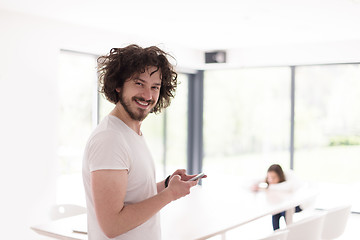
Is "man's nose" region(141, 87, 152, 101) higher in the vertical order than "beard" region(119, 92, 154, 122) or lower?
higher

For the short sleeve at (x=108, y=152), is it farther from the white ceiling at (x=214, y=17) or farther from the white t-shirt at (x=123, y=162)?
the white ceiling at (x=214, y=17)

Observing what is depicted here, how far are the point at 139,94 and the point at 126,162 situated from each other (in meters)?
0.24

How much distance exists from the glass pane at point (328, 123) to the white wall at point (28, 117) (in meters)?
3.63

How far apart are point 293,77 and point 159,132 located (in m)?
2.26

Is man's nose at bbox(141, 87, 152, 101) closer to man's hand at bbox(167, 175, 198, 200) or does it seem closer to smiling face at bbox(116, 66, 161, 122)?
smiling face at bbox(116, 66, 161, 122)

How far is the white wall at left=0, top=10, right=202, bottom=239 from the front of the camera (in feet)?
14.4

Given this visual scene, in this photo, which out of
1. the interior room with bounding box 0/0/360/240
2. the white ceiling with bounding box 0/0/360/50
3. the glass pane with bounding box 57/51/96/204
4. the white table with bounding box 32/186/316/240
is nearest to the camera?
the white table with bounding box 32/186/316/240

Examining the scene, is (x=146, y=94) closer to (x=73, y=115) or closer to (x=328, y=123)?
(x=73, y=115)

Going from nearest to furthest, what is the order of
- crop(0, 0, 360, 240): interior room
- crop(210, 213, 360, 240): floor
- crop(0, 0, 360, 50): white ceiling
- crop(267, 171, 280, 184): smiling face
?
crop(0, 0, 360, 50): white ceiling < crop(0, 0, 360, 240): interior room < crop(267, 171, 280, 184): smiling face < crop(210, 213, 360, 240): floor

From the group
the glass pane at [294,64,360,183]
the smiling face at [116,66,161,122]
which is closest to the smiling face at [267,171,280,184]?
the glass pane at [294,64,360,183]

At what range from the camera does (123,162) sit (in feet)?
4.61

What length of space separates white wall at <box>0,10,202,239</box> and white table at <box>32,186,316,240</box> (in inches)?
70.8

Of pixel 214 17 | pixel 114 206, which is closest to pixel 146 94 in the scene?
pixel 114 206

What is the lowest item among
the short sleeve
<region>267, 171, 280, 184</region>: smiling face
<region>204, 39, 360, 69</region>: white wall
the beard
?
<region>267, 171, 280, 184</region>: smiling face
